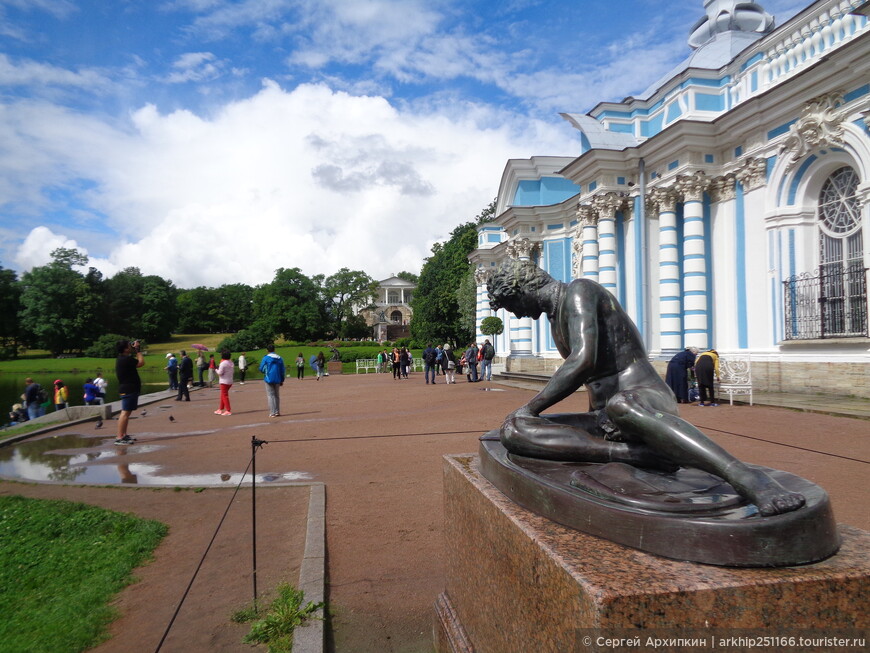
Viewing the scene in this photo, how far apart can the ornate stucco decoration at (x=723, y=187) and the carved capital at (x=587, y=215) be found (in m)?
4.65

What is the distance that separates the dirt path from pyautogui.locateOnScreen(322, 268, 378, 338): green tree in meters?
75.1

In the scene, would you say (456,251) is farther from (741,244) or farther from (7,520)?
(7,520)

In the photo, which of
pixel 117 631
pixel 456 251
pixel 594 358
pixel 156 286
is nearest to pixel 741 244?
pixel 594 358

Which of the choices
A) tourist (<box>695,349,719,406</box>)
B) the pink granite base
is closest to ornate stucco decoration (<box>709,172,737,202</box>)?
tourist (<box>695,349,719,406</box>)

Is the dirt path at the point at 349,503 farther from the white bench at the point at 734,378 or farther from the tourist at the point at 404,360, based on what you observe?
the tourist at the point at 404,360

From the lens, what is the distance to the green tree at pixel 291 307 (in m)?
79.8

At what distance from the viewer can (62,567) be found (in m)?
4.68

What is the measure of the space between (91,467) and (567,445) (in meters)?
8.46

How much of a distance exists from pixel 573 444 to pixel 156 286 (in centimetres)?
9855

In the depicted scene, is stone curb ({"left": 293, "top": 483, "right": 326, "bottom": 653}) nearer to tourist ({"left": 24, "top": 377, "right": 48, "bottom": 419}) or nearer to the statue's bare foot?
the statue's bare foot

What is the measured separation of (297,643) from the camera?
3234mm

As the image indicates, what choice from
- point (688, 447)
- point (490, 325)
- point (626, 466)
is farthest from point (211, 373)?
point (688, 447)

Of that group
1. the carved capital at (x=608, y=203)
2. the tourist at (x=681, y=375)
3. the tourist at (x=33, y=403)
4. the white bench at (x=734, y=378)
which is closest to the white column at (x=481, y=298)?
the carved capital at (x=608, y=203)

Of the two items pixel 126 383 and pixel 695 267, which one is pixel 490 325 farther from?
pixel 126 383
